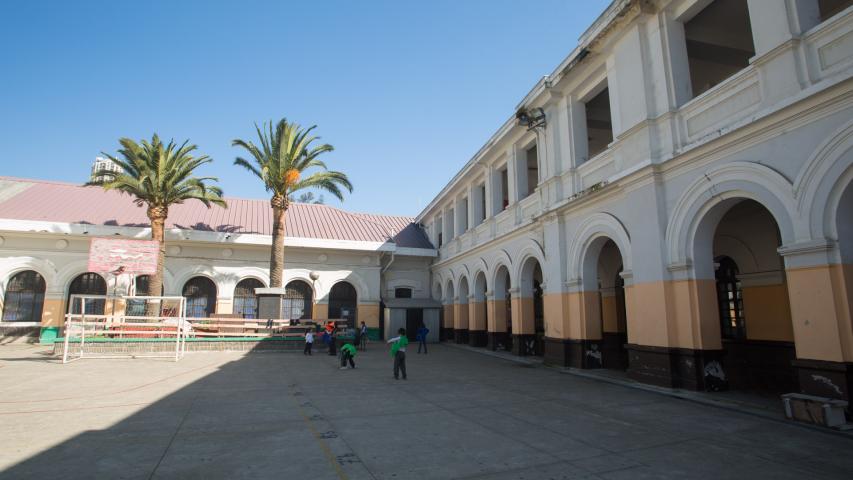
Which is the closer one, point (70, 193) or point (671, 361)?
point (671, 361)

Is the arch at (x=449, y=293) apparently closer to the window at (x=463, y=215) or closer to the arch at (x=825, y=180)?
the window at (x=463, y=215)

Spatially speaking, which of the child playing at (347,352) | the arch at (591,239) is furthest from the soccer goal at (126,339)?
the arch at (591,239)

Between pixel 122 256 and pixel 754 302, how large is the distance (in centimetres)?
2205

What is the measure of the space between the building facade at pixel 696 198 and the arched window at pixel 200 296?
17371mm

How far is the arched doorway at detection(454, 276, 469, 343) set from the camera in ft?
78.4

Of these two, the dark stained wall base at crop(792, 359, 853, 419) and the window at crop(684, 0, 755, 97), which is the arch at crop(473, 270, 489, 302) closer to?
the window at crop(684, 0, 755, 97)

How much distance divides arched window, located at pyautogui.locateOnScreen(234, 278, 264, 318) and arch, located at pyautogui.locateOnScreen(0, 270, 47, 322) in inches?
369

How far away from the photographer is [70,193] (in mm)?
27016

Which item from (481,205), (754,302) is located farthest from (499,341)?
(754,302)

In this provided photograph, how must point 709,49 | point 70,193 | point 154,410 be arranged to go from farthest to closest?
1. point 70,193
2. point 709,49
3. point 154,410

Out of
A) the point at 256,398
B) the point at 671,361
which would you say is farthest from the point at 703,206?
the point at 256,398

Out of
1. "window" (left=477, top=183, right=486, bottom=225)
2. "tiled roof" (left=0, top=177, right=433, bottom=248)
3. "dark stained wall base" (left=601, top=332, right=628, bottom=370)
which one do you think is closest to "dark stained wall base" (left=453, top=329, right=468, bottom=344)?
"window" (left=477, top=183, right=486, bottom=225)

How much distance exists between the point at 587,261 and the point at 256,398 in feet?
31.8

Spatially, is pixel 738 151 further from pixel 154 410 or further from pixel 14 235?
pixel 14 235
